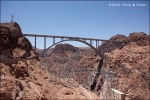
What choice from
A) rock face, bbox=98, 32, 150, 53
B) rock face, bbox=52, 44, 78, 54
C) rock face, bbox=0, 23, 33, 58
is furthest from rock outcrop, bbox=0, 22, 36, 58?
rock face, bbox=52, 44, 78, 54

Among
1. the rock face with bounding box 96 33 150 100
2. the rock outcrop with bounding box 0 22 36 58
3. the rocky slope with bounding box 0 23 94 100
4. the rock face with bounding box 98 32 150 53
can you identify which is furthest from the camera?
the rock face with bounding box 98 32 150 53

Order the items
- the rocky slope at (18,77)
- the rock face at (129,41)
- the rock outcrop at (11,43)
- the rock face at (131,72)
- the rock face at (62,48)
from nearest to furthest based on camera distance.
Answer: the rocky slope at (18,77) → the rock outcrop at (11,43) → the rock face at (131,72) → the rock face at (129,41) → the rock face at (62,48)

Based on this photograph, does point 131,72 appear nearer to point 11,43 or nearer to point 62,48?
point 11,43

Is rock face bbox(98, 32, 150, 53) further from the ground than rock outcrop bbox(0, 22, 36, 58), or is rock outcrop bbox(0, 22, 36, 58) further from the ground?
rock face bbox(98, 32, 150, 53)

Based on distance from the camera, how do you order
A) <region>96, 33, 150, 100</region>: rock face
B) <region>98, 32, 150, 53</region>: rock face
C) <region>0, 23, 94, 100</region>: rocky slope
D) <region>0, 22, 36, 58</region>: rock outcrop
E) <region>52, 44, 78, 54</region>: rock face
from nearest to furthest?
<region>0, 23, 94, 100</region>: rocky slope, <region>0, 22, 36, 58</region>: rock outcrop, <region>96, 33, 150, 100</region>: rock face, <region>98, 32, 150, 53</region>: rock face, <region>52, 44, 78, 54</region>: rock face

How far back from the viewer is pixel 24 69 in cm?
1767

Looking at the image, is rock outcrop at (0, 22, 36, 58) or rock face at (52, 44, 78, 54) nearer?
rock outcrop at (0, 22, 36, 58)

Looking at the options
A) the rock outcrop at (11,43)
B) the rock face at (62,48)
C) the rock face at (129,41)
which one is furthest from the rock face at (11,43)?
the rock face at (62,48)

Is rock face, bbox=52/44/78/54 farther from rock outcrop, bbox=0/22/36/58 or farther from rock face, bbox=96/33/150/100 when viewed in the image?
rock outcrop, bbox=0/22/36/58

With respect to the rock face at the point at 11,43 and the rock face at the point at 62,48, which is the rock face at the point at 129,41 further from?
the rock face at the point at 62,48

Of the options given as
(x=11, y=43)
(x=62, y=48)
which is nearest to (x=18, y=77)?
(x=11, y=43)

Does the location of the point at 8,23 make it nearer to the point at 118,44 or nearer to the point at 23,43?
the point at 23,43

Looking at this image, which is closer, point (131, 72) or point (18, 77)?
point (18, 77)

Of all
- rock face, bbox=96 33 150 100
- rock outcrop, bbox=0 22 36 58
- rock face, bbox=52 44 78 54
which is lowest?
rock face, bbox=96 33 150 100
